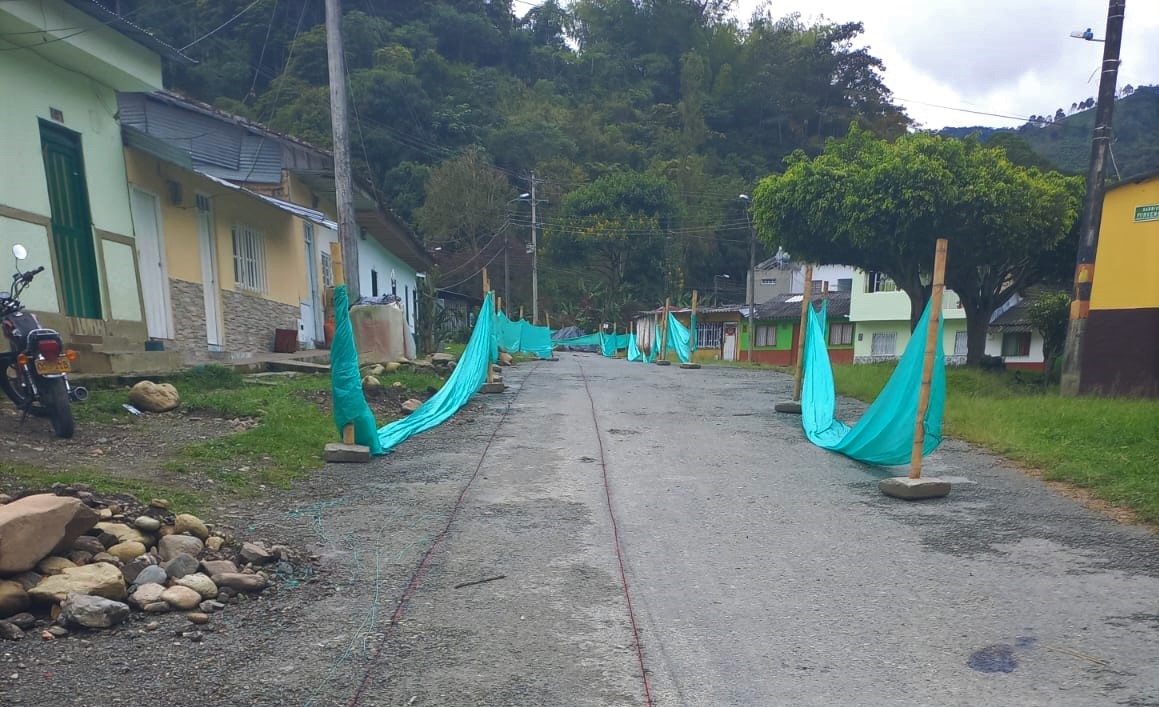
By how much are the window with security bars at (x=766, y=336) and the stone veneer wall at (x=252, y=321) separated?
2685 centimetres

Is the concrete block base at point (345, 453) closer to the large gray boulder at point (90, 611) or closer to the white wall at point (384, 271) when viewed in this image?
the large gray boulder at point (90, 611)

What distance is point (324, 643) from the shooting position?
2.89 m

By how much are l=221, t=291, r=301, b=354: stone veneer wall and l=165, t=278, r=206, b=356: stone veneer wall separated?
0.66m

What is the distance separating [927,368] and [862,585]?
239cm

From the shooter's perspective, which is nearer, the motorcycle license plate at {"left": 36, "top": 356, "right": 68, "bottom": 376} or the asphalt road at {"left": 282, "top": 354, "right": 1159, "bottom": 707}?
the asphalt road at {"left": 282, "top": 354, "right": 1159, "bottom": 707}

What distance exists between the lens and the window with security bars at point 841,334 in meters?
33.7

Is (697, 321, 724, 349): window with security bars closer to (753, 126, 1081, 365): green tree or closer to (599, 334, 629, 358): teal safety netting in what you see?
(599, 334, 629, 358): teal safety netting

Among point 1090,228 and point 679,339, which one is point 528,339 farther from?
point 1090,228

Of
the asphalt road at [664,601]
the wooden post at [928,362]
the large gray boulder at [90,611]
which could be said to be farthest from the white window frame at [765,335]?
the large gray boulder at [90,611]

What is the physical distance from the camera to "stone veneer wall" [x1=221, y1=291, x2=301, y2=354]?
11.4 meters

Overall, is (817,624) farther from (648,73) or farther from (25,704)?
(648,73)

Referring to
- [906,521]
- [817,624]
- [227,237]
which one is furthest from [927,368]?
[227,237]

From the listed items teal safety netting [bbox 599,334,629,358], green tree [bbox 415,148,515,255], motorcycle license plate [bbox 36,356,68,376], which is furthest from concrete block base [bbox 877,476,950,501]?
green tree [bbox 415,148,515,255]

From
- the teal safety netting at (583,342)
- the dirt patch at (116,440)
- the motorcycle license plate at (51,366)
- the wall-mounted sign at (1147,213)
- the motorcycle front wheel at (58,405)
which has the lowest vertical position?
the teal safety netting at (583,342)
